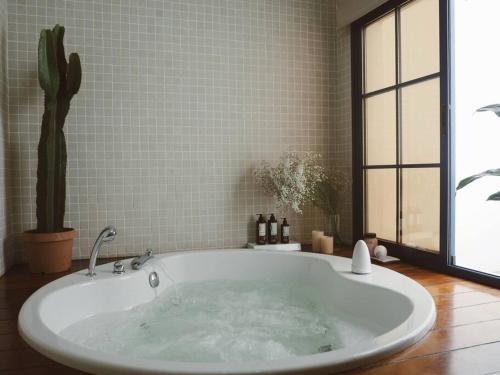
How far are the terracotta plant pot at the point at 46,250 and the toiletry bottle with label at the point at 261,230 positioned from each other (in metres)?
1.22

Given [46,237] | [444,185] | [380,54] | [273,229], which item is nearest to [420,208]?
[444,185]

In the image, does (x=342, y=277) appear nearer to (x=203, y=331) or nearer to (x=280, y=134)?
(x=203, y=331)

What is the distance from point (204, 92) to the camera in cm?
296

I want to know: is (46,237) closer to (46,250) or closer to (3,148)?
(46,250)

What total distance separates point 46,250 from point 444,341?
6.58ft

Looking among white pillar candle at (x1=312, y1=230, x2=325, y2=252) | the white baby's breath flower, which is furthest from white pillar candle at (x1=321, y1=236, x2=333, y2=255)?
the white baby's breath flower

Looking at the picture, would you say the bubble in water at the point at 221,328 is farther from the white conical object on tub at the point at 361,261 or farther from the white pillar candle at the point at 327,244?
the white pillar candle at the point at 327,244

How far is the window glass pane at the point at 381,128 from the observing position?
9.06 feet

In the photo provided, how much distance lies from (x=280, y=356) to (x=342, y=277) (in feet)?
2.28

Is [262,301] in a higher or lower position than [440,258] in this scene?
lower

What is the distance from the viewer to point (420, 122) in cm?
251

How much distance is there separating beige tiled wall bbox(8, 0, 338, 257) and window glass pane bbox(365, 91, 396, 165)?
23 centimetres

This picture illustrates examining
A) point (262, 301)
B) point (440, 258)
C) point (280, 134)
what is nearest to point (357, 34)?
point (280, 134)

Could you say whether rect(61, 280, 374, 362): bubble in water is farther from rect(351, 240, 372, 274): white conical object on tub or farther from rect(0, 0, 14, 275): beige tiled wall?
rect(0, 0, 14, 275): beige tiled wall
